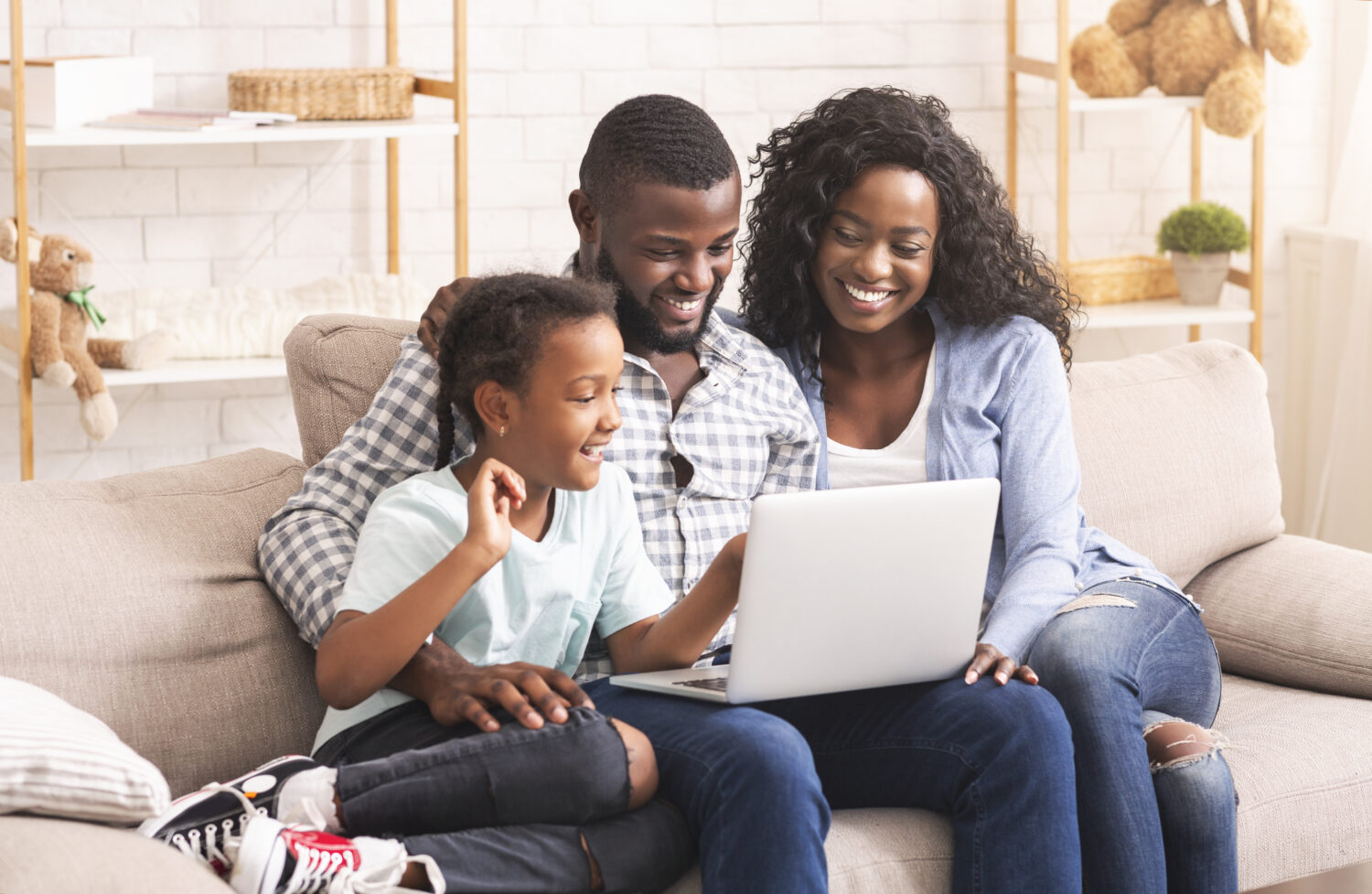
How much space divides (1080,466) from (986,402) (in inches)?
12.1

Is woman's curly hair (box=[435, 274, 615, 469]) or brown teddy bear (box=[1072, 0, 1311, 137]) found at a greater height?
brown teddy bear (box=[1072, 0, 1311, 137])

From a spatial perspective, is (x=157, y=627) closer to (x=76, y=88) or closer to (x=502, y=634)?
(x=502, y=634)

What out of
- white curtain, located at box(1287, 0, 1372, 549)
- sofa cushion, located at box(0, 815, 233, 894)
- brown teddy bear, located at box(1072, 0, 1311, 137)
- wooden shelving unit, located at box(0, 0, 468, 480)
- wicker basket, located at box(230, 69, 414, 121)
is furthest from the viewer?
white curtain, located at box(1287, 0, 1372, 549)

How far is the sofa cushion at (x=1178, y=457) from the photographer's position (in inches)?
83.4

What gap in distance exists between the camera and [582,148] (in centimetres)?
321

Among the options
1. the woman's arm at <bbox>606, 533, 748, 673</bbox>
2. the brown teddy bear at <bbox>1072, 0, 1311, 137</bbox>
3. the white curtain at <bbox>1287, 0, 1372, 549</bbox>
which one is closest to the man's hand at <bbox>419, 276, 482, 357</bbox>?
the woman's arm at <bbox>606, 533, 748, 673</bbox>

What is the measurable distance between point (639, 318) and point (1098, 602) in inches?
24.8

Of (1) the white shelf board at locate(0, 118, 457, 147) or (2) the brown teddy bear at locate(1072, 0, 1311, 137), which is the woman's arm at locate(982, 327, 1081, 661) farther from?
(2) the brown teddy bear at locate(1072, 0, 1311, 137)

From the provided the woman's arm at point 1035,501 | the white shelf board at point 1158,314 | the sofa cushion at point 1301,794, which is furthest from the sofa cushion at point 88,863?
the white shelf board at point 1158,314

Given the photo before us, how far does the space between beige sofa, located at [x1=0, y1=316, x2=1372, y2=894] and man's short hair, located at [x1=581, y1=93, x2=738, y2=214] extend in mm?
332

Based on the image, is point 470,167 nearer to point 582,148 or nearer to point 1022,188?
point 582,148

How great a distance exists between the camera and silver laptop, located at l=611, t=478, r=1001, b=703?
141 cm

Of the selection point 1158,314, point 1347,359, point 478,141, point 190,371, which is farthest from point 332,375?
point 1347,359

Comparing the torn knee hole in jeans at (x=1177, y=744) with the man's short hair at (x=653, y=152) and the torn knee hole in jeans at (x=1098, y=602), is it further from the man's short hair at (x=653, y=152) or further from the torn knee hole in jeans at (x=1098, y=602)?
the man's short hair at (x=653, y=152)
